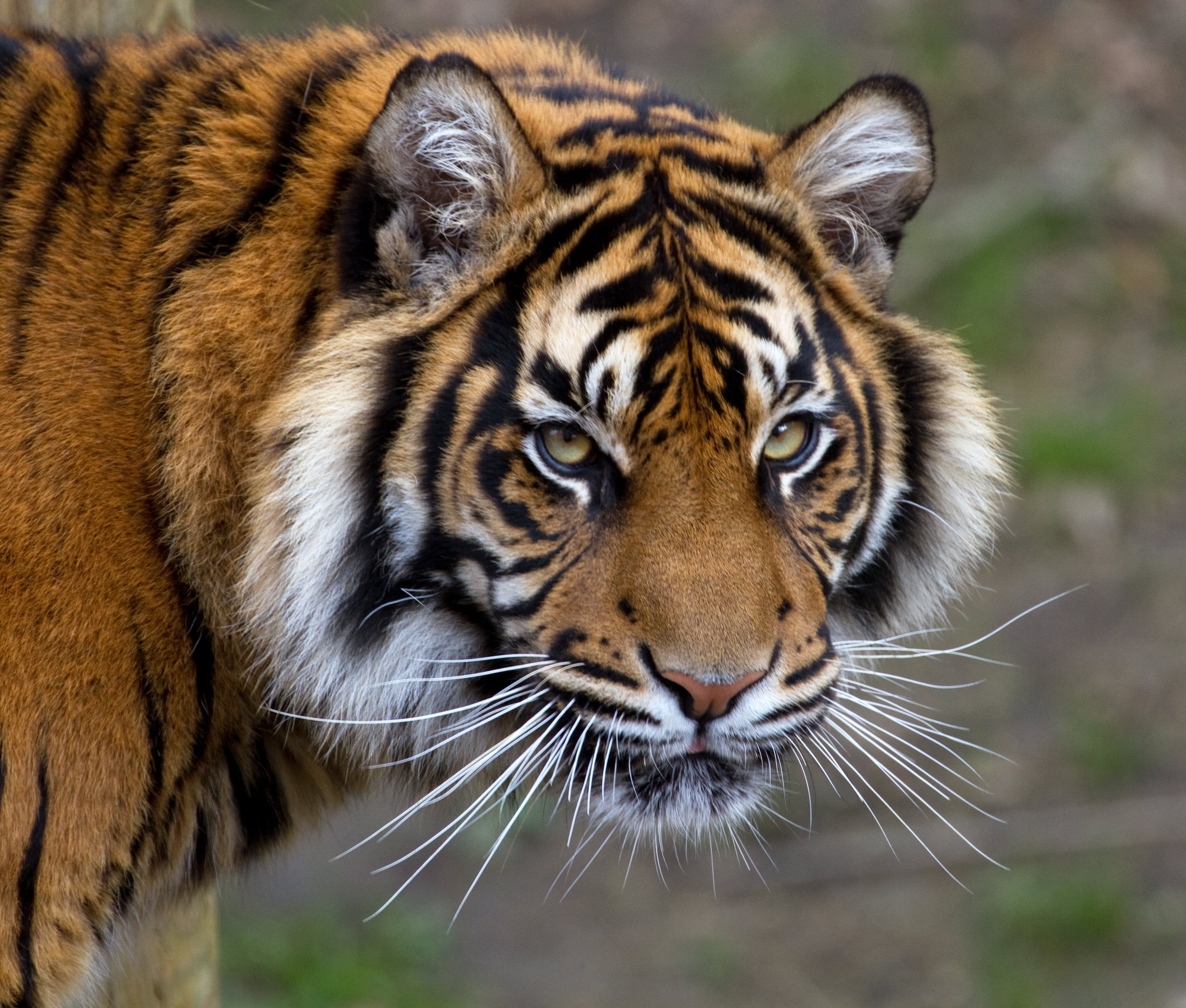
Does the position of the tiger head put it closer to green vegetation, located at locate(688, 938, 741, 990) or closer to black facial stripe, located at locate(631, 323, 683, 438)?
black facial stripe, located at locate(631, 323, 683, 438)

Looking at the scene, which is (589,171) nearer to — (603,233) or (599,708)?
(603,233)

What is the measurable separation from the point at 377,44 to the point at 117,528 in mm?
1049

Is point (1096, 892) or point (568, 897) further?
point (568, 897)

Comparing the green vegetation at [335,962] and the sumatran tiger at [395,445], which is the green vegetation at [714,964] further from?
the sumatran tiger at [395,445]

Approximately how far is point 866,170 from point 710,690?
3.35 ft

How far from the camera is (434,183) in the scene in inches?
92.7

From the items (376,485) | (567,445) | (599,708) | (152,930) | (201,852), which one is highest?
(567,445)

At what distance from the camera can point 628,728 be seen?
89.0 inches

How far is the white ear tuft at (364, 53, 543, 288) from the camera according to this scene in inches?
87.2

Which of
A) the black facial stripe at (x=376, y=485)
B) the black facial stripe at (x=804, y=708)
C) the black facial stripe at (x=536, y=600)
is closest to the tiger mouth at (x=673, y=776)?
the black facial stripe at (x=804, y=708)

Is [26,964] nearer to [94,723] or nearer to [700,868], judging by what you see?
[94,723]

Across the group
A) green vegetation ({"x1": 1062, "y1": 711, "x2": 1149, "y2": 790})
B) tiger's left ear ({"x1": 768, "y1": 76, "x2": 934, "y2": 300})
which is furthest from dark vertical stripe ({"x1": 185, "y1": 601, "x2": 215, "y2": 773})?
green vegetation ({"x1": 1062, "y1": 711, "x2": 1149, "y2": 790})

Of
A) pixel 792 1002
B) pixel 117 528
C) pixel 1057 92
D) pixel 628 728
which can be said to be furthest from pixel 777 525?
pixel 1057 92

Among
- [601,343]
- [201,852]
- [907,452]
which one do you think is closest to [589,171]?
[601,343]
